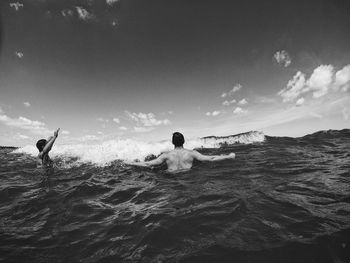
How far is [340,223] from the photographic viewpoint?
11.2ft

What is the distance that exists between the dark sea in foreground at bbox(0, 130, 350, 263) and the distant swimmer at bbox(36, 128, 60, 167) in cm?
255

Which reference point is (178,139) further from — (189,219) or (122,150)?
(122,150)

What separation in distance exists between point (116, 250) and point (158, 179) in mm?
4116

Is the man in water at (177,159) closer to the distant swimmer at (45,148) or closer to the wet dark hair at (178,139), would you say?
the wet dark hair at (178,139)

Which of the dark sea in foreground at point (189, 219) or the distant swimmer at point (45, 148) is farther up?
the distant swimmer at point (45, 148)

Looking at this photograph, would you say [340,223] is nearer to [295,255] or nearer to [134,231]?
[295,255]

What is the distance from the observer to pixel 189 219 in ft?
13.3

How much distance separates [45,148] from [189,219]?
8.07 meters

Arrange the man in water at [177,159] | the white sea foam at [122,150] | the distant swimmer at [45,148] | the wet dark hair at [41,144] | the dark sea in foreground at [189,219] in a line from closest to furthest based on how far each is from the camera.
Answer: the dark sea in foreground at [189,219], the man in water at [177,159], the distant swimmer at [45,148], the wet dark hair at [41,144], the white sea foam at [122,150]

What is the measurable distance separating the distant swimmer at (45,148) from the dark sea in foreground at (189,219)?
8.35 feet

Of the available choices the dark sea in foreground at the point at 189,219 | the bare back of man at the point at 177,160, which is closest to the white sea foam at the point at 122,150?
the bare back of man at the point at 177,160

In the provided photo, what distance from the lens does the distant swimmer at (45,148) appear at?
9520mm

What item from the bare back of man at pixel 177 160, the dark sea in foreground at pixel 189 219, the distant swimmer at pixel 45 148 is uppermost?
the distant swimmer at pixel 45 148

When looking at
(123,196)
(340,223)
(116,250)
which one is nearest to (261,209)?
(340,223)
